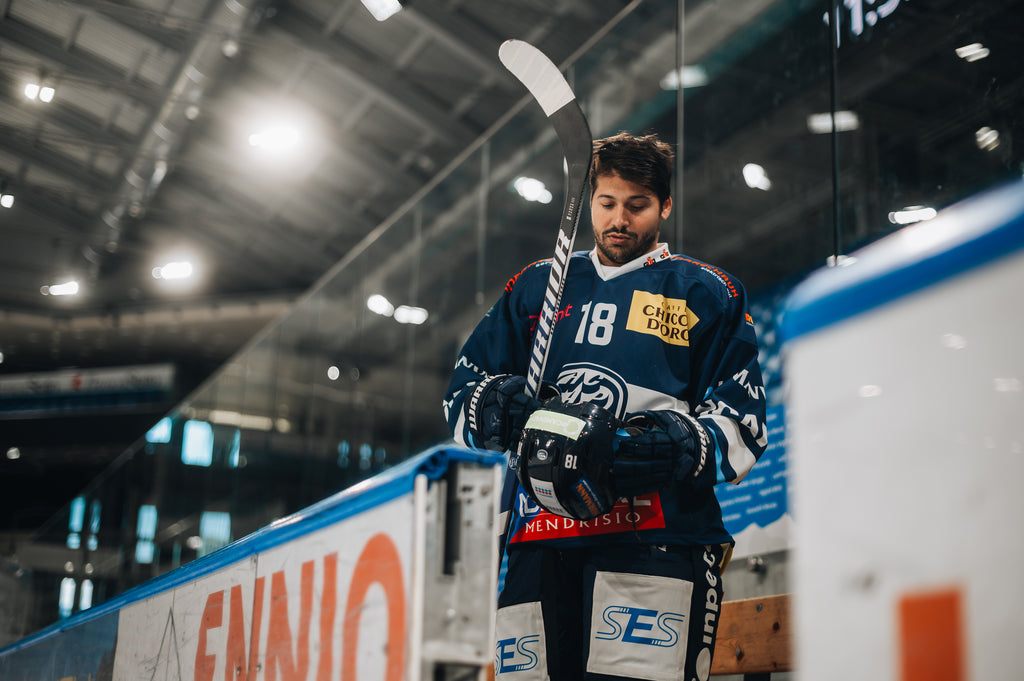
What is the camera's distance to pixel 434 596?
87cm

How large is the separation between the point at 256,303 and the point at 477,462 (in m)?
11.3

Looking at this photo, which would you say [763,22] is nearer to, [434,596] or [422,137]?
[434,596]

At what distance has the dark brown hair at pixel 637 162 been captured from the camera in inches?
59.5

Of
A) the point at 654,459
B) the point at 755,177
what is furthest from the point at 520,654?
the point at 755,177

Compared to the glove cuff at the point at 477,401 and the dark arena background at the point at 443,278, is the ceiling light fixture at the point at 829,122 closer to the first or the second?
the dark arena background at the point at 443,278

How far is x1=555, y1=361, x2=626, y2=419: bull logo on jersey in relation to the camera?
139 cm

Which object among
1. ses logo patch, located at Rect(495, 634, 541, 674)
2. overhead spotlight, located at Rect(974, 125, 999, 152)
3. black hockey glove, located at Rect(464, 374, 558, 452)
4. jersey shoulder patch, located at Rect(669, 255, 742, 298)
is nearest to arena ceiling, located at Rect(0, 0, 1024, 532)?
overhead spotlight, located at Rect(974, 125, 999, 152)

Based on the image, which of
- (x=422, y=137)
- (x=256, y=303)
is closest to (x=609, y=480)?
(x=422, y=137)

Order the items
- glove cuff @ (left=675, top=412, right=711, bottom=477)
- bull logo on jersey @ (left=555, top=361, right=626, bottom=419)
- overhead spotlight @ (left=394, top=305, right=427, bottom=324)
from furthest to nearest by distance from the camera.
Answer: overhead spotlight @ (left=394, top=305, right=427, bottom=324)
bull logo on jersey @ (left=555, top=361, right=626, bottom=419)
glove cuff @ (left=675, top=412, right=711, bottom=477)

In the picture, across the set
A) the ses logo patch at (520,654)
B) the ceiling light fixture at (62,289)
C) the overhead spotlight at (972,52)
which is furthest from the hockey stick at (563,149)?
the ceiling light fixture at (62,289)

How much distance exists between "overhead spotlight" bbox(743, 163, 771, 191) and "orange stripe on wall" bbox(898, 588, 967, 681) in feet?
8.10

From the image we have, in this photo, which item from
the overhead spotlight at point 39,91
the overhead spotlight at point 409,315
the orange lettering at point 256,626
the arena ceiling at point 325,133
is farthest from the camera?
the overhead spotlight at point 39,91

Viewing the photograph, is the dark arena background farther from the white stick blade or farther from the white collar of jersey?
the white stick blade

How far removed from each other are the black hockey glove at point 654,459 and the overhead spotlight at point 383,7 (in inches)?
205
